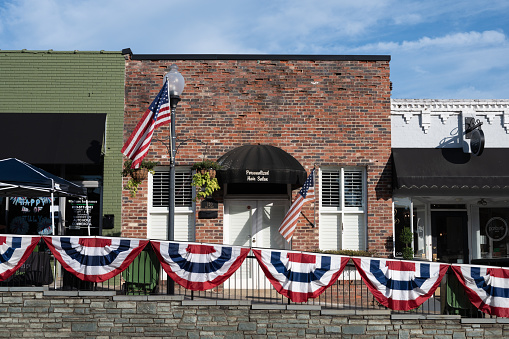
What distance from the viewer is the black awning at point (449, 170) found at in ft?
46.9

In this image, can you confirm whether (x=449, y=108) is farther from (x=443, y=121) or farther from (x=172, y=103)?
(x=172, y=103)

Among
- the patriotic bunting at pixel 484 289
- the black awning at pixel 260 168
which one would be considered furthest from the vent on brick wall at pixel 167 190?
the patriotic bunting at pixel 484 289

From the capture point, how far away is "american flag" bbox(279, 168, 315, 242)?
13453 mm

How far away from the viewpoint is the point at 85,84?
14.8 meters

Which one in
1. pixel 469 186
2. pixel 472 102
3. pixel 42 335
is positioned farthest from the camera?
pixel 472 102

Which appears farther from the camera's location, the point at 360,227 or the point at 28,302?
the point at 360,227

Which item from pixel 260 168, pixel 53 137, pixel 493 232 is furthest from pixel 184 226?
pixel 493 232

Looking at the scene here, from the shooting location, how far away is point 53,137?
1386 cm

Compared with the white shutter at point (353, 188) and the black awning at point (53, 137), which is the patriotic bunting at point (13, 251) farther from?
the white shutter at point (353, 188)

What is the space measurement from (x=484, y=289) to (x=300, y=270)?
345 centimetres

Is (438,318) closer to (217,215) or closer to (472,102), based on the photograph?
(217,215)

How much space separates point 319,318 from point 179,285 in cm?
271

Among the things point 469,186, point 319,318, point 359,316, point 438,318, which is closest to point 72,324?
point 319,318

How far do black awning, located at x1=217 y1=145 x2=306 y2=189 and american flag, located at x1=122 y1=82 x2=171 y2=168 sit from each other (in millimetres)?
3421
